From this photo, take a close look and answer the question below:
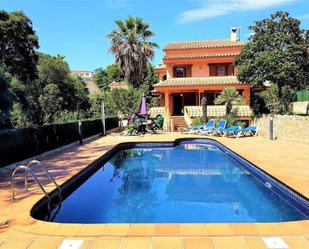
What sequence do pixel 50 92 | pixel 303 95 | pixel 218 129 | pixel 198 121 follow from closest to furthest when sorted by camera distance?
pixel 218 129 → pixel 198 121 → pixel 50 92 → pixel 303 95

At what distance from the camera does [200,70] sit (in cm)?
2992

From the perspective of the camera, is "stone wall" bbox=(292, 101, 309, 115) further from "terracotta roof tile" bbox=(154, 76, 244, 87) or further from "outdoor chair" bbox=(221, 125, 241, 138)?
"outdoor chair" bbox=(221, 125, 241, 138)

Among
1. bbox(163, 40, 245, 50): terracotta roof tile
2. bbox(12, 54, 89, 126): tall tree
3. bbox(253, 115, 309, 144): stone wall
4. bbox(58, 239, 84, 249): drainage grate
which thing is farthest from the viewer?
bbox(163, 40, 245, 50): terracotta roof tile

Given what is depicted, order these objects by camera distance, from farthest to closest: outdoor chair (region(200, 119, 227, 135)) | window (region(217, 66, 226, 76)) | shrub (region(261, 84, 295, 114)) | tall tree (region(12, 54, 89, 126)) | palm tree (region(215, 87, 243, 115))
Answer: window (region(217, 66, 226, 76)), tall tree (region(12, 54, 89, 126)), palm tree (region(215, 87, 243, 115)), shrub (region(261, 84, 295, 114)), outdoor chair (region(200, 119, 227, 135))

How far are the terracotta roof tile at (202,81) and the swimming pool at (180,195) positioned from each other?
1306cm

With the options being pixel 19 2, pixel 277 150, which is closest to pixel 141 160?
pixel 277 150

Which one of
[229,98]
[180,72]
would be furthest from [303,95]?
[229,98]

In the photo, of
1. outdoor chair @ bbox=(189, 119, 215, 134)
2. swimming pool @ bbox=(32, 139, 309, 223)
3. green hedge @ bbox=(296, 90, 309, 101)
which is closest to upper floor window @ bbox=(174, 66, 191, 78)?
outdoor chair @ bbox=(189, 119, 215, 134)

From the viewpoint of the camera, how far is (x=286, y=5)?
21250 mm

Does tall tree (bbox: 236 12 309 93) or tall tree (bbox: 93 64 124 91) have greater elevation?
tall tree (bbox: 93 64 124 91)

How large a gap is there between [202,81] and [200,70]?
2066 mm

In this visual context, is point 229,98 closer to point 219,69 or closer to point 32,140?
point 219,69

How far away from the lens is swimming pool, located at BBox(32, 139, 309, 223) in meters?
7.35

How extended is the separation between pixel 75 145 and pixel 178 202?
10.7 meters
